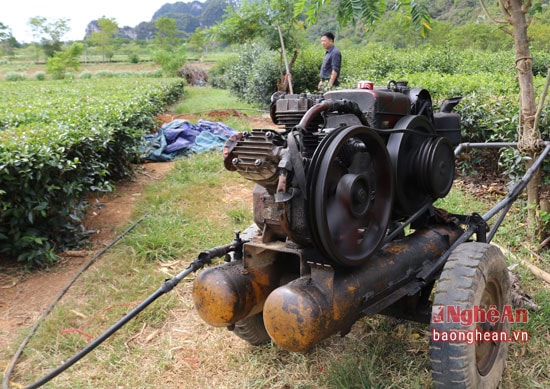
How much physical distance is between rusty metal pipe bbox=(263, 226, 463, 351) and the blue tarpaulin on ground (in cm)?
653

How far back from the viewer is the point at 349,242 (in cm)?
249

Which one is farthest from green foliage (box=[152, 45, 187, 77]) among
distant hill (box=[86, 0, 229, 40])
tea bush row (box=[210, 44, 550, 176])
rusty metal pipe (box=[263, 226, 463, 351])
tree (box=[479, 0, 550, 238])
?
distant hill (box=[86, 0, 229, 40])

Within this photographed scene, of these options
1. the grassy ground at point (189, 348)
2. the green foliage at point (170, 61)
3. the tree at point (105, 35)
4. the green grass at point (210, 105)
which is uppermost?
the tree at point (105, 35)

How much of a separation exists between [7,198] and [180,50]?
115 feet

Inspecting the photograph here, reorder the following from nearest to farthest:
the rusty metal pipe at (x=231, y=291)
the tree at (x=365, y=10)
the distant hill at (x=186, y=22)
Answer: the rusty metal pipe at (x=231, y=291)
the tree at (x=365, y=10)
the distant hill at (x=186, y=22)

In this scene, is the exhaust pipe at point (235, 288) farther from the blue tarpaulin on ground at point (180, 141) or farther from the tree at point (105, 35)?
the tree at point (105, 35)

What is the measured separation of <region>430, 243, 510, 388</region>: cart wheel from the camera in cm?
231

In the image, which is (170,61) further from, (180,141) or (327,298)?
(327,298)

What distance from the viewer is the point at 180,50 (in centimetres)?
3731

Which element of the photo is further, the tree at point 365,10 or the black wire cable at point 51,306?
the tree at point 365,10

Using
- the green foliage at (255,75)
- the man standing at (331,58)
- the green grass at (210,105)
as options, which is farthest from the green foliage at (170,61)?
the man standing at (331,58)

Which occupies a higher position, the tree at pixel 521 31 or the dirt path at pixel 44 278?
the tree at pixel 521 31

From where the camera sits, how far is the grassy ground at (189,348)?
2.92 meters

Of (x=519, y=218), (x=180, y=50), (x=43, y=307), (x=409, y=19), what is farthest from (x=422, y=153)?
(x=180, y=50)
